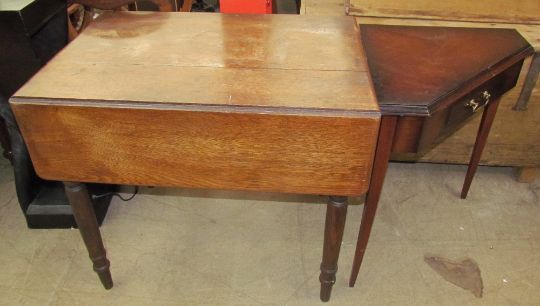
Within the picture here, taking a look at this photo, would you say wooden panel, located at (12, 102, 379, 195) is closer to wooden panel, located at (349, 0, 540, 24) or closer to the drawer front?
the drawer front

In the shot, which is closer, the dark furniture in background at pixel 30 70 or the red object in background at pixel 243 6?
the dark furniture in background at pixel 30 70

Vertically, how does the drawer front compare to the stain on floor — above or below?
above

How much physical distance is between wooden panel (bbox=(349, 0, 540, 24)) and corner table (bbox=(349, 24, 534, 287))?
0.20m

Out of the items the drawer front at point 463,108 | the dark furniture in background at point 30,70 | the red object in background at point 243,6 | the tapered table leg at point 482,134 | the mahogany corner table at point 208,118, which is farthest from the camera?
the red object in background at point 243,6

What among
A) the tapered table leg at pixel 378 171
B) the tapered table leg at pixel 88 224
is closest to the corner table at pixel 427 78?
the tapered table leg at pixel 378 171

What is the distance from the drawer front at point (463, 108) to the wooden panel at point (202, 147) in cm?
20

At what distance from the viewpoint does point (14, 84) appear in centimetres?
Result: 148

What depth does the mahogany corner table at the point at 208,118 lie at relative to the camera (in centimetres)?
96

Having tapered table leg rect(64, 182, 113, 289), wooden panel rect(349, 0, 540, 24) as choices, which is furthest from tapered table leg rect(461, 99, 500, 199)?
tapered table leg rect(64, 182, 113, 289)

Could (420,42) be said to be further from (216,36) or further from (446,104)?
(216,36)

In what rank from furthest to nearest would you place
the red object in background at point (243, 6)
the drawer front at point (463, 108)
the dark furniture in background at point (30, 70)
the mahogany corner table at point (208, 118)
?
the red object in background at point (243, 6) → the dark furniture in background at point (30, 70) → the drawer front at point (463, 108) → the mahogany corner table at point (208, 118)

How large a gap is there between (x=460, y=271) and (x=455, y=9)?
94 cm

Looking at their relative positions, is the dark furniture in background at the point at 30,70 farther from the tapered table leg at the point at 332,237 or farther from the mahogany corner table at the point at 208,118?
the tapered table leg at the point at 332,237

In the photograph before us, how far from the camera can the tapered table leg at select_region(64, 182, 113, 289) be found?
118 cm
